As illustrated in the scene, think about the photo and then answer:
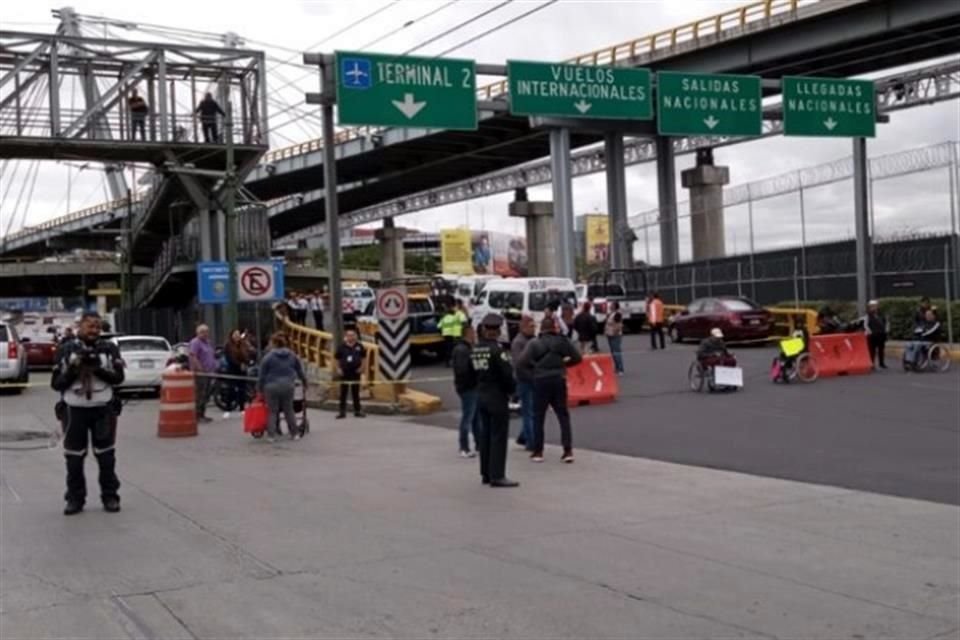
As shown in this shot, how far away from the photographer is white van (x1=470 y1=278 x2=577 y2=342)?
32.2m

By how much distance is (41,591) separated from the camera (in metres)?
7.52

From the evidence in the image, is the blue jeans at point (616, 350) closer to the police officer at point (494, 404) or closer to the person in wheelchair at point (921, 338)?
the person in wheelchair at point (921, 338)

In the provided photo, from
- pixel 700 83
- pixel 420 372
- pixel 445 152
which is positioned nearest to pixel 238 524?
Result: pixel 420 372

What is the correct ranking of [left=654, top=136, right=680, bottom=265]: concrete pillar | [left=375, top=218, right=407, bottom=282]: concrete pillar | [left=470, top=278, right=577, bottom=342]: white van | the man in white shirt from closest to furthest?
[left=470, top=278, right=577, bottom=342]: white van
the man in white shirt
[left=654, top=136, right=680, bottom=265]: concrete pillar
[left=375, top=218, right=407, bottom=282]: concrete pillar

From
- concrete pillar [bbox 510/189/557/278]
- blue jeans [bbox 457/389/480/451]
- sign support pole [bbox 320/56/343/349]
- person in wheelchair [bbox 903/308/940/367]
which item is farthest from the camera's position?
concrete pillar [bbox 510/189/557/278]

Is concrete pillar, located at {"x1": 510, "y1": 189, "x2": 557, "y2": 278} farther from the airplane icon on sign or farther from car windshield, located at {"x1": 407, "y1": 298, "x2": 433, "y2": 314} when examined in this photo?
the airplane icon on sign

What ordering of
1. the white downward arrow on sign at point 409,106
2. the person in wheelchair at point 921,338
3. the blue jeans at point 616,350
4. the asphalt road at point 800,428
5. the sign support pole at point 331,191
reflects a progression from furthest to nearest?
the blue jeans at point 616,350 < the white downward arrow on sign at point 409,106 < the person in wheelchair at point 921,338 < the sign support pole at point 331,191 < the asphalt road at point 800,428

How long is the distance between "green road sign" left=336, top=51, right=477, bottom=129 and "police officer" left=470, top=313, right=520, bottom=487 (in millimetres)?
12356

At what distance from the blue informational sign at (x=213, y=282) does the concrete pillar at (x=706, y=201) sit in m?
26.7

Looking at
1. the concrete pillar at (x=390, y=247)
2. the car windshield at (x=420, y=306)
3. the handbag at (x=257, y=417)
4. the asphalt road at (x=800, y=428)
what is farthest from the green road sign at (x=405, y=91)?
the concrete pillar at (x=390, y=247)

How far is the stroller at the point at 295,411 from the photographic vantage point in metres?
17.5

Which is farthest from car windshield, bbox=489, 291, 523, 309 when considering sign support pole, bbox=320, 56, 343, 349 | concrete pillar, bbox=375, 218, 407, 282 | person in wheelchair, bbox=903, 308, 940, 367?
concrete pillar, bbox=375, 218, 407, 282

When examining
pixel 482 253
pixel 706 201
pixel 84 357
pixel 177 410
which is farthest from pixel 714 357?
pixel 482 253

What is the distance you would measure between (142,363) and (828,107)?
59.9ft
